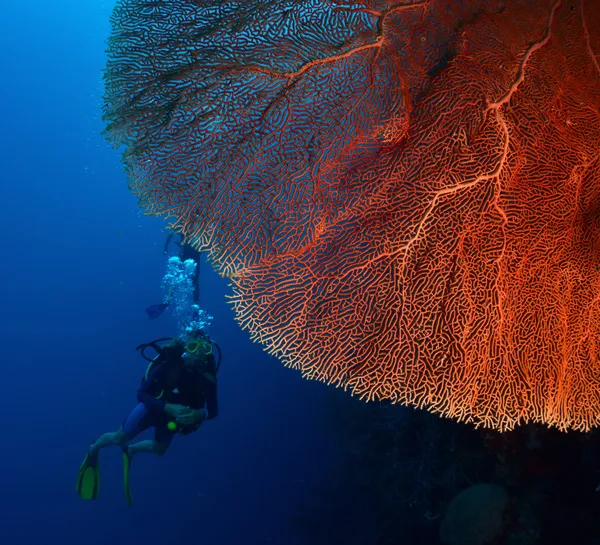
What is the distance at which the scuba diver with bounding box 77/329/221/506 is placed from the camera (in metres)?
5.86

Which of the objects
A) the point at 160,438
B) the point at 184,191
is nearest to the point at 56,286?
the point at 160,438

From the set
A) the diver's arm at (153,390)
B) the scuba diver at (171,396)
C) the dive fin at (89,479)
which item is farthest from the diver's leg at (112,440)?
the diver's arm at (153,390)

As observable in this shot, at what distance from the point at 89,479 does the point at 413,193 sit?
25.7 ft

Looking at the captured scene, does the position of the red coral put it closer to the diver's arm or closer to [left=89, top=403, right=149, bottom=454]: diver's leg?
the diver's arm

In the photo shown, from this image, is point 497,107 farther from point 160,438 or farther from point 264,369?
point 264,369

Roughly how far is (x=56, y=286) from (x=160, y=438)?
162 feet

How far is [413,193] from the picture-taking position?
256cm

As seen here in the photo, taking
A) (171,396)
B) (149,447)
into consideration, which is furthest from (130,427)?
(171,396)

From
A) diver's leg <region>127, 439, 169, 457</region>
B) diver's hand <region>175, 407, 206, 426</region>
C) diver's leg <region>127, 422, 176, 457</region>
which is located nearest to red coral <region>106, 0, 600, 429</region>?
diver's hand <region>175, 407, 206, 426</region>

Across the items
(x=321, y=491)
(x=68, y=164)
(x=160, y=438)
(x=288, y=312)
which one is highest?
(x=68, y=164)

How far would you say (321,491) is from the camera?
46.0 feet

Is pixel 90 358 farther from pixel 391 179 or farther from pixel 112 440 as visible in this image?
pixel 391 179

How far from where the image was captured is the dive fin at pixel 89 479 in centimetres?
698

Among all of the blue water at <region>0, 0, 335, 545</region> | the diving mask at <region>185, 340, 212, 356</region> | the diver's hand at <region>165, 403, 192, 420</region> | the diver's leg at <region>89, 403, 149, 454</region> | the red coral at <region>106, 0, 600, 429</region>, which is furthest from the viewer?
the blue water at <region>0, 0, 335, 545</region>
